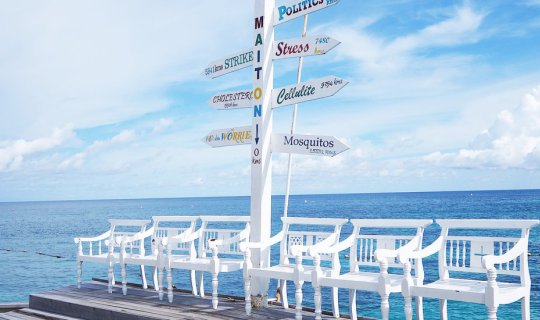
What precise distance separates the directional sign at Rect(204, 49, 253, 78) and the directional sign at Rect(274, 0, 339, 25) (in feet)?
1.65

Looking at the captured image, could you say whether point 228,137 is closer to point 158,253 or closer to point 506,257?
point 158,253

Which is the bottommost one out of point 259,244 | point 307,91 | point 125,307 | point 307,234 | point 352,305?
point 125,307

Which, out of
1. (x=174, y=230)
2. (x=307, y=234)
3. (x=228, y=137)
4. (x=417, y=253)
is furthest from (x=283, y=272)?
(x=174, y=230)

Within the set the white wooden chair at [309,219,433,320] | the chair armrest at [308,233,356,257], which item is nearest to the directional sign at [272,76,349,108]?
the white wooden chair at [309,219,433,320]

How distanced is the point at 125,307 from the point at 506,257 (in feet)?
12.5

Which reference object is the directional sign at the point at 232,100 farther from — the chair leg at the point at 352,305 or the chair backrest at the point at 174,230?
the chair leg at the point at 352,305

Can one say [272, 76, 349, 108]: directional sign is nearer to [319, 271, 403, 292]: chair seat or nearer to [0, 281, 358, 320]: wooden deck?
Answer: [319, 271, 403, 292]: chair seat

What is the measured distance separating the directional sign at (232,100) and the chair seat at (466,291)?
3042 millimetres

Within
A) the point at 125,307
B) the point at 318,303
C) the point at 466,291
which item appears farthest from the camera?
the point at 125,307

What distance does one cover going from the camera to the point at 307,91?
5793 millimetres

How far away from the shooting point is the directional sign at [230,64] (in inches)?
250

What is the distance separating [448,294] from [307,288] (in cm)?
1389

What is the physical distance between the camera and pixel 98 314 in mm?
6008

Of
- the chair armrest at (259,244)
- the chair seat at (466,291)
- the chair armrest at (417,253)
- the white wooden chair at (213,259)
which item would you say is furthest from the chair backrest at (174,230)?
the chair seat at (466,291)
